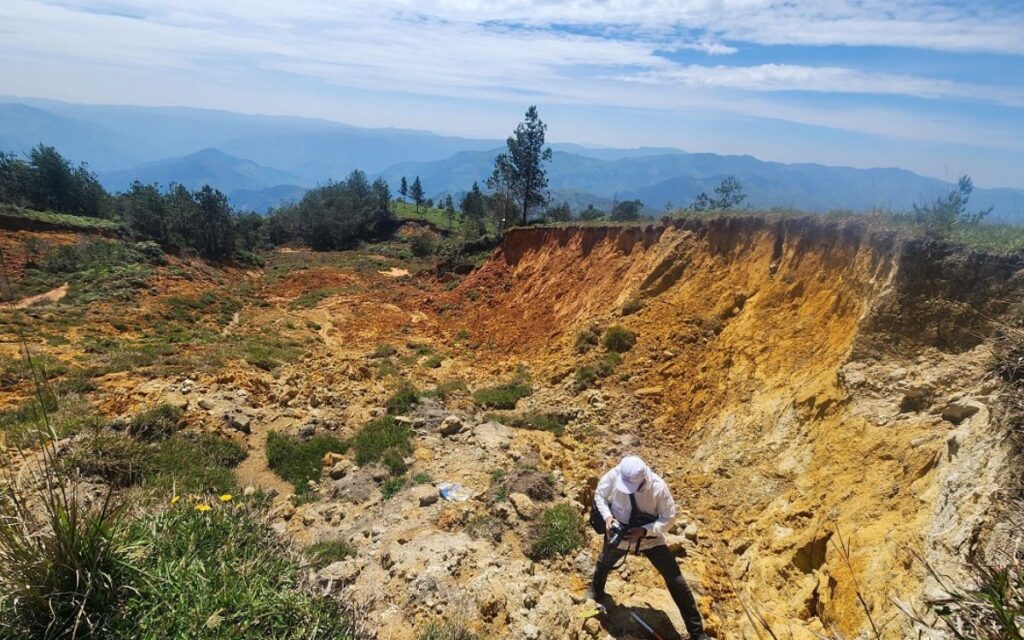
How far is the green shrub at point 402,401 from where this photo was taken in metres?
11.4

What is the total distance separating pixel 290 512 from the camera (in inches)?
300

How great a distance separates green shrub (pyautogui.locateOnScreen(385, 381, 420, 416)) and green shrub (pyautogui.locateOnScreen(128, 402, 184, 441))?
4147mm

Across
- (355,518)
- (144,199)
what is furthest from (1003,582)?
A: (144,199)

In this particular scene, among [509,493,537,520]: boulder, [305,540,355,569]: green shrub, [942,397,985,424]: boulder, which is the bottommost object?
[305,540,355,569]: green shrub

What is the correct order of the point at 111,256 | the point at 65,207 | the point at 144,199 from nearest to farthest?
the point at 111,256
the point at 144,199
the point at 65,207

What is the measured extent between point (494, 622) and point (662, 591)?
77.3 inches

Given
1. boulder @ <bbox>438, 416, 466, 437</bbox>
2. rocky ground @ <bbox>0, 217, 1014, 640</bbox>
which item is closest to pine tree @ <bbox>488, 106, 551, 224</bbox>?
rocky ground @ <bbox>0, 217, 1014, 640</bbox>

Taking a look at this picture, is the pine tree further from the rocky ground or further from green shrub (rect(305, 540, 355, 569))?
green shrub (rect(305, 540, 355, 569))

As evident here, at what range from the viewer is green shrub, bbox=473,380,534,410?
12.5 meters

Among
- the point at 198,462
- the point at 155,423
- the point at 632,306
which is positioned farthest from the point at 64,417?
the point at 632,306

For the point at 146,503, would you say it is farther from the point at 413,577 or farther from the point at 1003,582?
the point at 1003,582

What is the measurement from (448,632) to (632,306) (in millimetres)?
11403

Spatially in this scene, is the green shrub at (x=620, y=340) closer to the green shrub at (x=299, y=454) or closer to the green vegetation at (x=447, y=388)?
the green vegetation at (x=447, y=388)

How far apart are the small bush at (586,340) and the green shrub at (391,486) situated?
7265 millimetres
